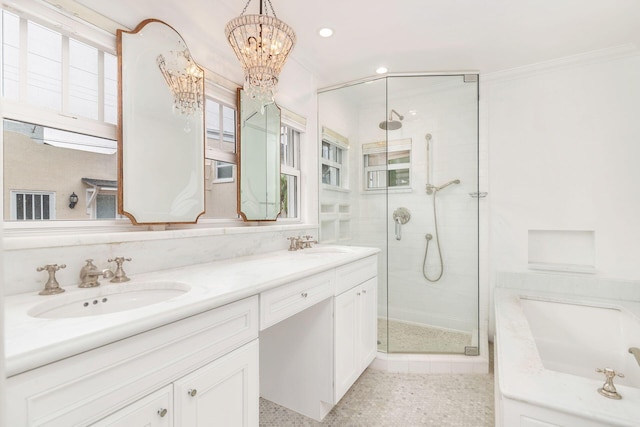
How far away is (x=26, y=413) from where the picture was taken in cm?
62

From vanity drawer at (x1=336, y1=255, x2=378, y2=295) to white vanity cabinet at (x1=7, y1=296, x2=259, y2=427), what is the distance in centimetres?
72

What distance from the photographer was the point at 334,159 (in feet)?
9.77

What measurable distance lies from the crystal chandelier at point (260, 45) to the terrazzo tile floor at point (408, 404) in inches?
73.1

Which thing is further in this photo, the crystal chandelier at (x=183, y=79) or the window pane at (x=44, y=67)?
the crystal chandelier at (x=183, y=79)

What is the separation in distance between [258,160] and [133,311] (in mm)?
1426

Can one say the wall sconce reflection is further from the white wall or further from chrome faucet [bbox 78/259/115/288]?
the white wall

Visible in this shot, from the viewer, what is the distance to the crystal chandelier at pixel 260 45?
1445 millimetres

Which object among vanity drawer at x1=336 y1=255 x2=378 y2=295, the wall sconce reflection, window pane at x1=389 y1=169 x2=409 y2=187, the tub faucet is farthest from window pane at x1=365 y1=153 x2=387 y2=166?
the wall sconce reflection

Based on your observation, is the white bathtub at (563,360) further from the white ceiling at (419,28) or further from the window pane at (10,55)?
the window pane at (10,55)

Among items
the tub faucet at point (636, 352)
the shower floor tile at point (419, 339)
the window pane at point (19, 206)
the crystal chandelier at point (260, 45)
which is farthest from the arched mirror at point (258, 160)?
the tub faucet at point (636, 352)

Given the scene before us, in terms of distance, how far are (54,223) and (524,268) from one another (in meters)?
3.22

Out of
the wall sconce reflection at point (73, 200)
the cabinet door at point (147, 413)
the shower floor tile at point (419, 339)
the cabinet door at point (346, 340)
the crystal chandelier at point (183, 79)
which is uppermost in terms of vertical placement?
the crystal chandelier at point (183, 79)

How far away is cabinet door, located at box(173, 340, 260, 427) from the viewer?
931 millimetres

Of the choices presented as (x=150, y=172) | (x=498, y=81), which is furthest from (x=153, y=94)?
(x=498, y=81)
